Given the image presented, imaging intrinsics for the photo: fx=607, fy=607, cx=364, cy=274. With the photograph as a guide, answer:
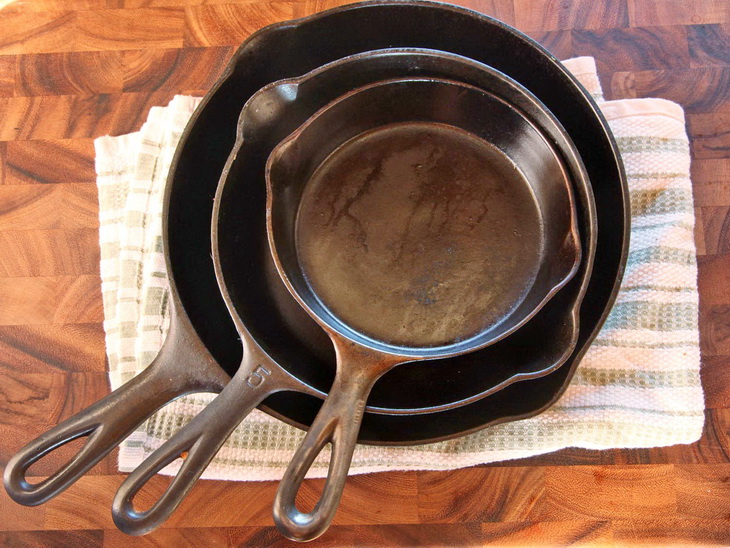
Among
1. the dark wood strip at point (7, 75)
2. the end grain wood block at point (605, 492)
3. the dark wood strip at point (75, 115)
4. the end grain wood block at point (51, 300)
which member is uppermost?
the dark wood strip at point (7, 75)

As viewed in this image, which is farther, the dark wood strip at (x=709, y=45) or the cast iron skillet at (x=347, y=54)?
the dark wood strip at (x=709, y=45)

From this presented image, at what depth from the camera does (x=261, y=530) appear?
63 cm

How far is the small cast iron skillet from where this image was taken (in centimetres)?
55

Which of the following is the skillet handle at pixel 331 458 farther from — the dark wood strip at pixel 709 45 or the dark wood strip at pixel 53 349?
the dark wood strip at pixel 709 45

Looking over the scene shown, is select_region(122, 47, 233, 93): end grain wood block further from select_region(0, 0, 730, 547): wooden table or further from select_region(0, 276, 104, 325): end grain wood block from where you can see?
select_region(0, 276, 104, 325): end grain wood block

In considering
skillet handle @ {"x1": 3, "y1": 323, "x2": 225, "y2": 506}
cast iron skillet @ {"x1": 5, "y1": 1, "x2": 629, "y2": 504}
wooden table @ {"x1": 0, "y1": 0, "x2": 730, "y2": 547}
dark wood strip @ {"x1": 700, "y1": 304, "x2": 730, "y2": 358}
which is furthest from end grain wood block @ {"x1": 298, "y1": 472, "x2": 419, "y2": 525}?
dark wood strip @ {"x1": 700, "y1": 304, "x2": 730, "y2": 358}

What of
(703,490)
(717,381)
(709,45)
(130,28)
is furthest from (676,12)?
(130,28)

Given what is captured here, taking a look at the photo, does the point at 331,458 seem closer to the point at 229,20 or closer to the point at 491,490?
the point at 491,490

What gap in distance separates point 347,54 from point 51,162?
0.37 m

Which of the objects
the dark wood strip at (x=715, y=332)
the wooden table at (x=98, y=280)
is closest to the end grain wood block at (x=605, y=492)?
the wooden table at (x=98, y=280)

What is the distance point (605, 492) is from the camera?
2.04 ft

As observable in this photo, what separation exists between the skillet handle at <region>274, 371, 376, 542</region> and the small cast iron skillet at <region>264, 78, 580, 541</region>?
3.1 inches

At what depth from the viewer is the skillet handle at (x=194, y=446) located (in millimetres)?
443

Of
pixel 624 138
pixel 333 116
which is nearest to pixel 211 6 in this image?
pixel 333 116
